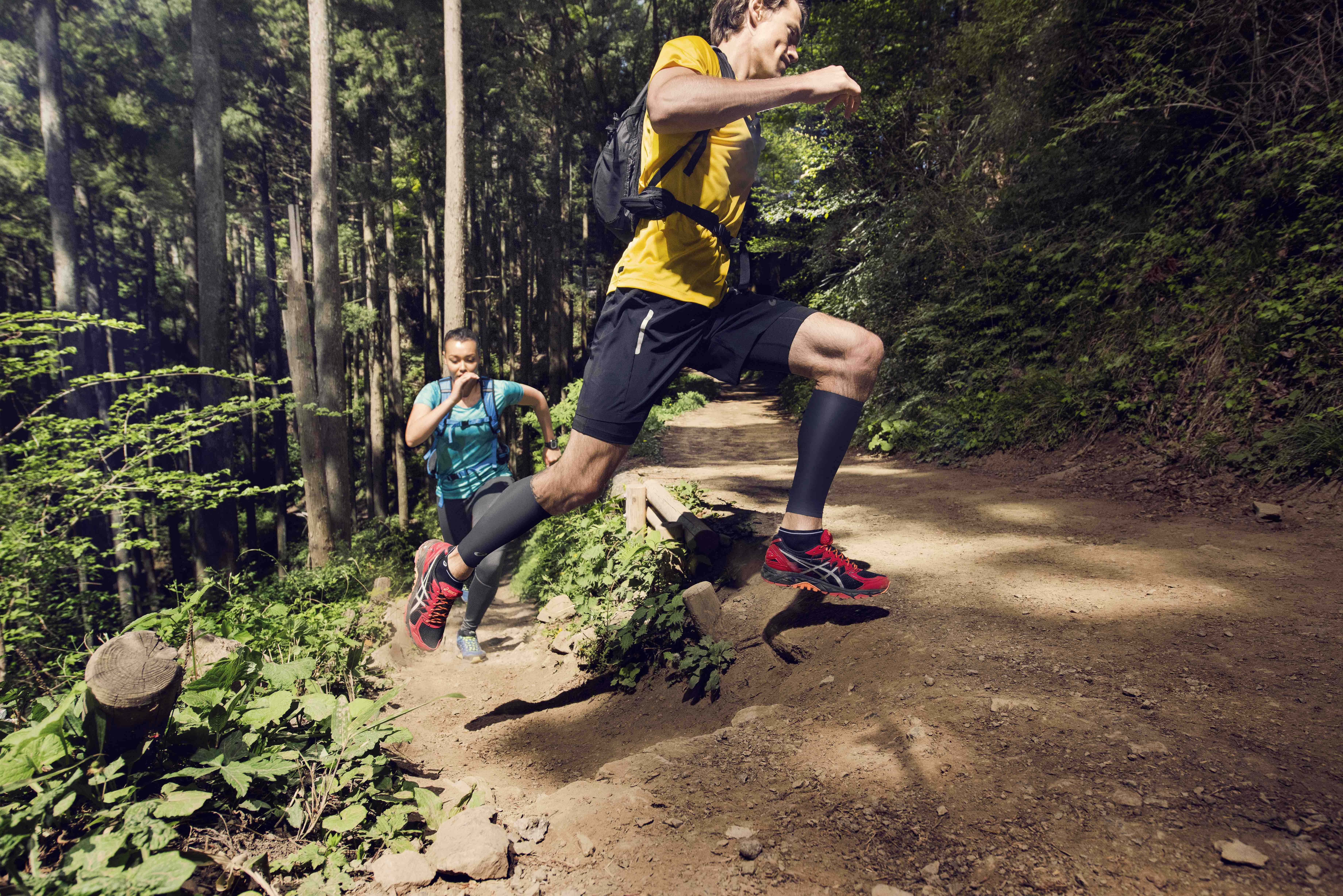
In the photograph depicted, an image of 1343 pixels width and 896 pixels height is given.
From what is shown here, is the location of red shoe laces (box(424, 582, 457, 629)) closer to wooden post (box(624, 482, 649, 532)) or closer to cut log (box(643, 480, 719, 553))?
cut log (box(643, 480, 719, 553))

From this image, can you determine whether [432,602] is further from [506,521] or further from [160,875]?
[160,875]

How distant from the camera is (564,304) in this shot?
892 inches

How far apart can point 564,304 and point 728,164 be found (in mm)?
20813

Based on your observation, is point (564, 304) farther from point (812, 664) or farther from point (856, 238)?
point (812, 664)

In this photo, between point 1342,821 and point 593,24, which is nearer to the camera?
point 1342,821

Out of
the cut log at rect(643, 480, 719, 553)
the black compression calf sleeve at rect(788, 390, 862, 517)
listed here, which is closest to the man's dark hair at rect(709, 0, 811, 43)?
the black compression calf sleeve at rect(788, 390, 862, 517)

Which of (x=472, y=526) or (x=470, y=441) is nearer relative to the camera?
(x=472, y=526)

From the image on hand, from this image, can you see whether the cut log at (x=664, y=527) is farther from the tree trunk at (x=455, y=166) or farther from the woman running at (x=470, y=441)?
the tree trunk at (x=455, y=166)

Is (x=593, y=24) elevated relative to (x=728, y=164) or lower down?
elevated

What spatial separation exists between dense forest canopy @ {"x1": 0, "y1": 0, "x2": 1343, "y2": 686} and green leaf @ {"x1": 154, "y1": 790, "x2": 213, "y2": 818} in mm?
1506

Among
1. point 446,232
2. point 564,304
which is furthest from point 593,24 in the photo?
point 446,232

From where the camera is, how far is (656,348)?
8.50 feet

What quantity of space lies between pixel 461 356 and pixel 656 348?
7.61 ft

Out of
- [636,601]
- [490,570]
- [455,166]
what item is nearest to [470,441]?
[490,570]
